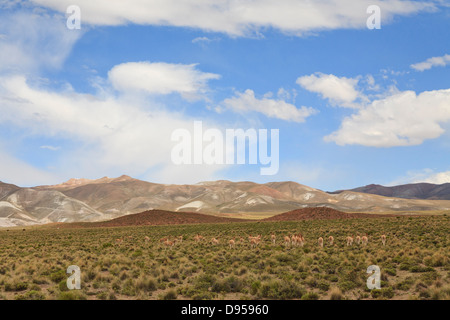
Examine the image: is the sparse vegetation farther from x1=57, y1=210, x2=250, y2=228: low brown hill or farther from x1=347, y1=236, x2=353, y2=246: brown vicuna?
x1=57, y1=210, x2=250, y2=228: low brown hill

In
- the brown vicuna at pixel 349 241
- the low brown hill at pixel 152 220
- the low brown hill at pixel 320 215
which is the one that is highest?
the brown vicuna at pixel 349 241

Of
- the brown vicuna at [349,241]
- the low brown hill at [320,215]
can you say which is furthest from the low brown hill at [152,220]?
the brown vicuna at [349,241]

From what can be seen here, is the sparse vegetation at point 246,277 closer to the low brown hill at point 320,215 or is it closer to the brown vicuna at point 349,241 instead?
the brown vicuna at point 349,241

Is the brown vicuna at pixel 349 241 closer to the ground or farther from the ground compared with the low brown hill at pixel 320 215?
farther from the ground

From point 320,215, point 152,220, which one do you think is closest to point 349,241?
point 320,215

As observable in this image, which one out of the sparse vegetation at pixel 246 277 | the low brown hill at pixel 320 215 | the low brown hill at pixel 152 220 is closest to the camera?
the sparse vegetation at pixel 246 277

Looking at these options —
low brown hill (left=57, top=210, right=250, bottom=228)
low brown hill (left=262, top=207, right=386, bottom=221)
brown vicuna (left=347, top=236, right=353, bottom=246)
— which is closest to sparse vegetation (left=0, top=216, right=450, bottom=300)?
brown vicuna (left=347, top=236, right=353, bottom=246)

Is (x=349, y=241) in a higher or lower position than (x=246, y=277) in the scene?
higher

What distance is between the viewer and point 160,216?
98.5 meters

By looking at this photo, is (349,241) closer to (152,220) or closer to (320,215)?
(320,215)

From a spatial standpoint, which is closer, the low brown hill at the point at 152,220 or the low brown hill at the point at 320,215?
the low brown hill at the point at 320,215

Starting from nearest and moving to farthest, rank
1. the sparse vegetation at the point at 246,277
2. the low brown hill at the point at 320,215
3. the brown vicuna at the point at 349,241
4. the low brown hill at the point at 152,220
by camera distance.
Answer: the sparse vegetation at the point at 246,277, the brown vicuna at the point at 349,241, the low brown hill at the point at 320,215, the low brown hill at the point at 152,220
